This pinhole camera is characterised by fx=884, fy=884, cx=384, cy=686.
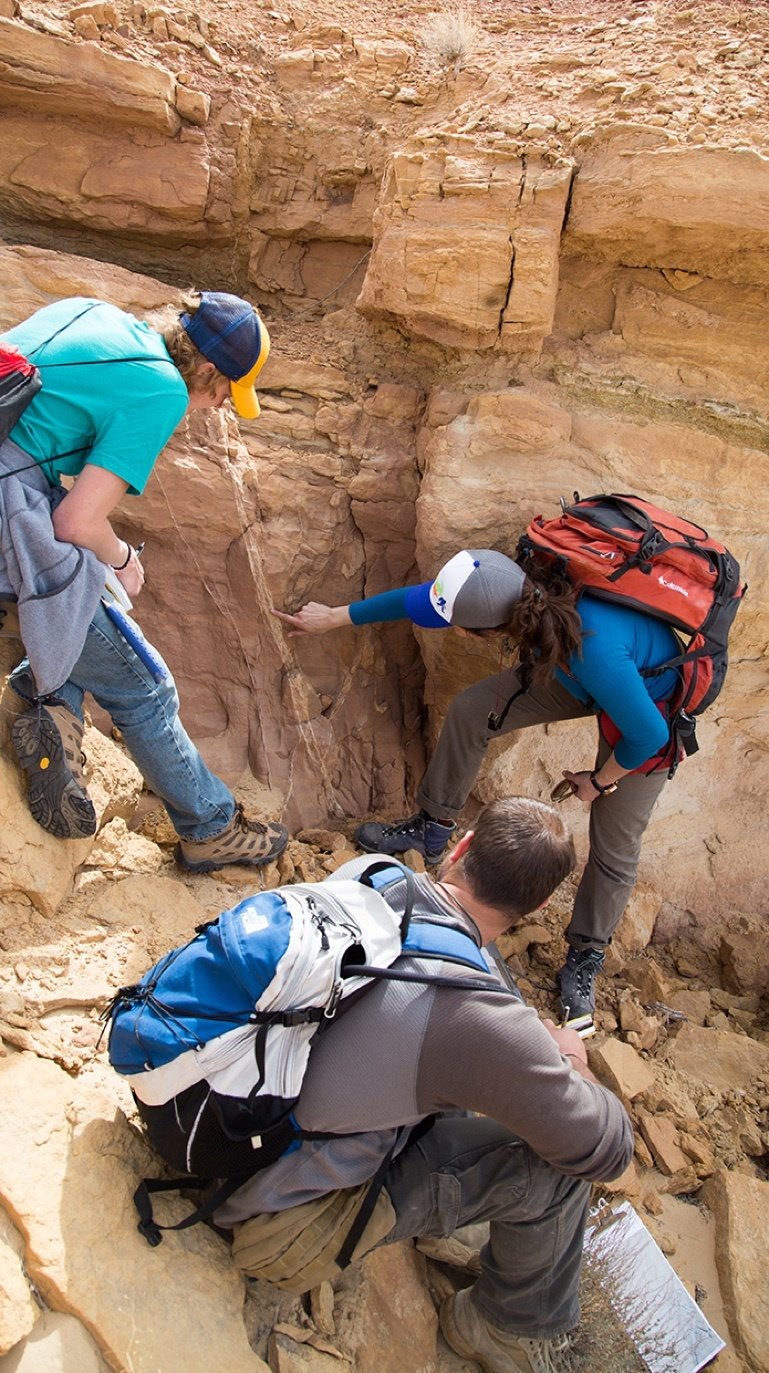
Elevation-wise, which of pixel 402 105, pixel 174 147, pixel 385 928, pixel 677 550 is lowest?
pixel 385 928

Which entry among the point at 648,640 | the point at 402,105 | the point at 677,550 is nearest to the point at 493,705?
the point at 648,640

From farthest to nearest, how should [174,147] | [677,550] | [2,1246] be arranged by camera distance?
[174,147] < [677,550] < [2,1246]

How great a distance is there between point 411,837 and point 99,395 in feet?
8.24

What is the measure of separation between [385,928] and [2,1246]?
42.5 inches

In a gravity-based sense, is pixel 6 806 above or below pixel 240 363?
below

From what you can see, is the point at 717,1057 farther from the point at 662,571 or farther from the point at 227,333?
the point at 227,333

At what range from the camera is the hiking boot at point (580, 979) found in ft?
12.8

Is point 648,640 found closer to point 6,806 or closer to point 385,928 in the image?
point 385,928

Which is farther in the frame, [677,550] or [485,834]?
[677,550]

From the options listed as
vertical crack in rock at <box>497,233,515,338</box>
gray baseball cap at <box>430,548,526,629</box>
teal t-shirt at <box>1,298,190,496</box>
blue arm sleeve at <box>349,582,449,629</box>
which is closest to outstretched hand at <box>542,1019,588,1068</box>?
gray baseball cap at <box>430,548,526,629</box>

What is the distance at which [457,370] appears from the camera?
13.9 ft

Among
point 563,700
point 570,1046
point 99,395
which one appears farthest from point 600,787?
point 99,395

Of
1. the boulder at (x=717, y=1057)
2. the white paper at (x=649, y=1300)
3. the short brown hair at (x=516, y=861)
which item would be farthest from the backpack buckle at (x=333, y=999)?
the boulder at (x=717, y=1057)

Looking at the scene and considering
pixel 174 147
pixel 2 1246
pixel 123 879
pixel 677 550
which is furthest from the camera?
pixel 174 147
